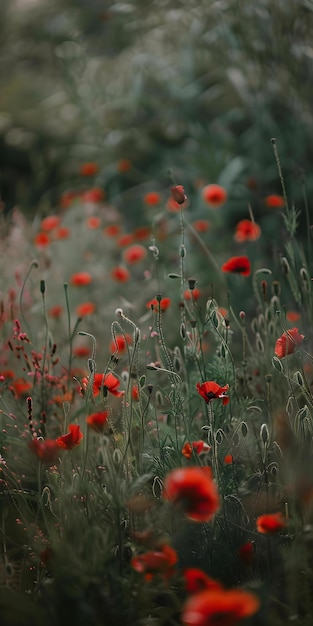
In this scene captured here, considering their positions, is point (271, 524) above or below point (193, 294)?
below

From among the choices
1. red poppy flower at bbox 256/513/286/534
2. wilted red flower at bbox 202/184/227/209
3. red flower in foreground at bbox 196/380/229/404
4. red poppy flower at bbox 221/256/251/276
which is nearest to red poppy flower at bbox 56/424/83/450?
red flower in foreground at bbox 196/380/229/404

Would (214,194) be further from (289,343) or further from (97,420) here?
(97,420)

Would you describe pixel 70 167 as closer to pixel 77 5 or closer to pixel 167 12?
pixel 167 12

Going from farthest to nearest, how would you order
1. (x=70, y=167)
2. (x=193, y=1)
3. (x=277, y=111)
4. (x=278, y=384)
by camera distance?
1. (x=70, y=167)
2. (x=193, y=1)
3. (x=277, y=111)
4. (x=278, y=384)

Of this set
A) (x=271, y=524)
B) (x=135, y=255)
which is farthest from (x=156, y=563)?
(x=135, y=255)

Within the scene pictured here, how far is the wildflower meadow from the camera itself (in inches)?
40.5

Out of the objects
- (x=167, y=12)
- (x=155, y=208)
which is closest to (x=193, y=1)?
(x=167, y=12)

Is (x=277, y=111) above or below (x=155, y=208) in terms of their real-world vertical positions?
above

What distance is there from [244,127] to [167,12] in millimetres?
730

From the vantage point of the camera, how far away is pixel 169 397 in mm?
1267

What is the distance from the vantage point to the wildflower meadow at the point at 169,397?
1.03 m

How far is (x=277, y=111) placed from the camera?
9.60 ft

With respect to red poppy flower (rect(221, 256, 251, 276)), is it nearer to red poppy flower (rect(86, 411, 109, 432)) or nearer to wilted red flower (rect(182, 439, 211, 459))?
wilted red flower (rect(182, 439, 211, 459))

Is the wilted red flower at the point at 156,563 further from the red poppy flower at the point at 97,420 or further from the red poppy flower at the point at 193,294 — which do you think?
the red poppy flower at the point at 193,294
